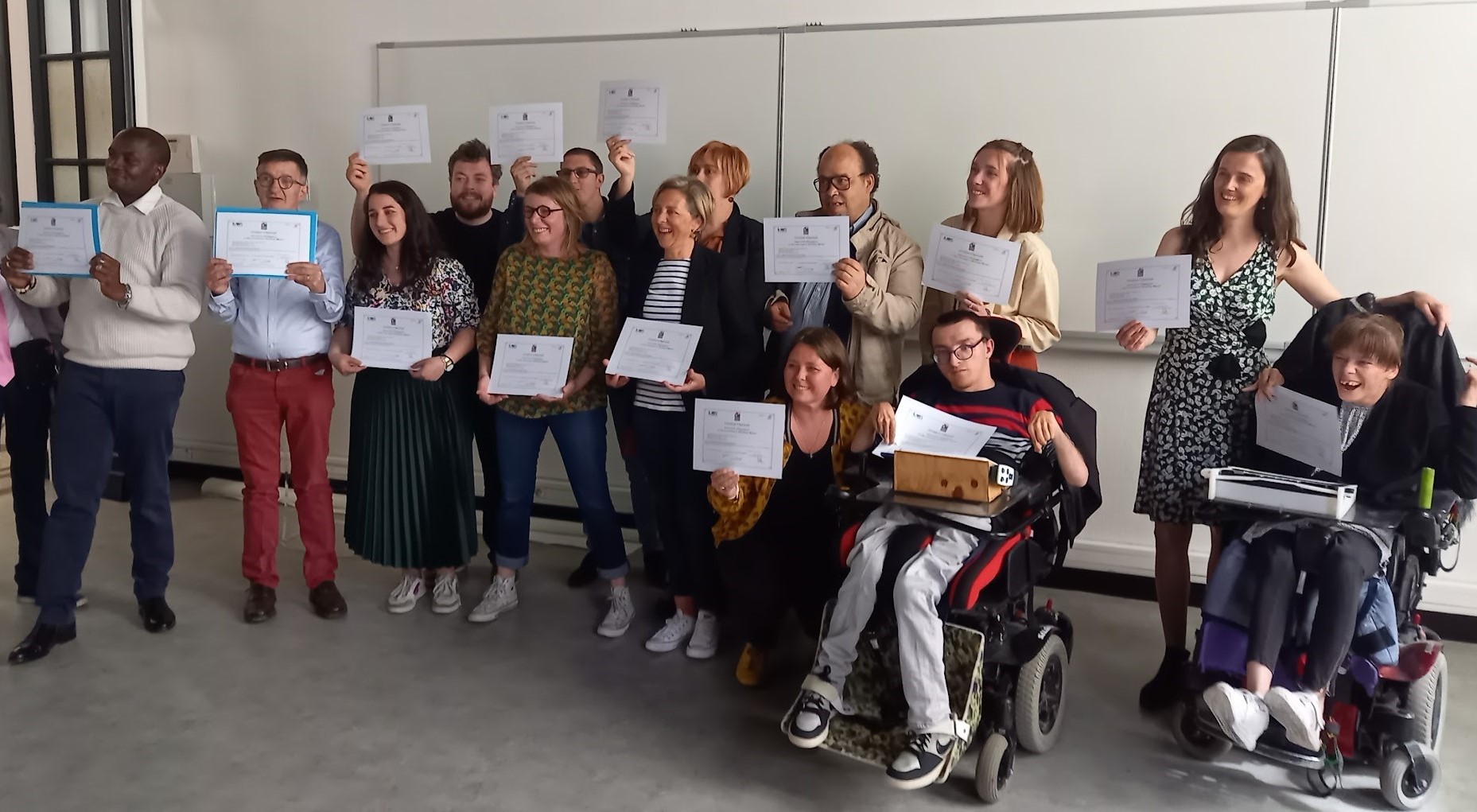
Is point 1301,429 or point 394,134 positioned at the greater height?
point 394,134

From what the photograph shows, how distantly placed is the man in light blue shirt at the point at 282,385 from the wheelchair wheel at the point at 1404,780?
301 centimetres

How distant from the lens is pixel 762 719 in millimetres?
2869

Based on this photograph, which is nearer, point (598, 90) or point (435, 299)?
point (435, 299)

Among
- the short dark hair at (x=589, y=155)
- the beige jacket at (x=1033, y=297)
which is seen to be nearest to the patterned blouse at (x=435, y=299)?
the short dark hair at (x=589, y=155)

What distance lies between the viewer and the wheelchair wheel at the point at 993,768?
7.96ft

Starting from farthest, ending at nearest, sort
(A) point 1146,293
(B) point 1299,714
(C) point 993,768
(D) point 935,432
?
(A) point 1146,293 < (D) point 935,432 < (C) point 993,768 < (B) point 1299,714

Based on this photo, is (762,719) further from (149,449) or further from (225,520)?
(225,520)

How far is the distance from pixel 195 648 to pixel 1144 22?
11.8ft

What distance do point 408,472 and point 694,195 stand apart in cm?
133

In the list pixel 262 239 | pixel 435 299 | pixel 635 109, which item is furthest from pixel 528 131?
pixel 262 239

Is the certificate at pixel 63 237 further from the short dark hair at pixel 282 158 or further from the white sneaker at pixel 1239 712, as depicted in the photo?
the white sneaker at pixel 1239 712

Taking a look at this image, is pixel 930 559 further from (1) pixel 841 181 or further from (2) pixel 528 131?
(2) pixel 528 131

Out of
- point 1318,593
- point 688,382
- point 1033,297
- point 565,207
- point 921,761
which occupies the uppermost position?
point 565,207

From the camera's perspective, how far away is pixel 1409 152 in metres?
3.35
